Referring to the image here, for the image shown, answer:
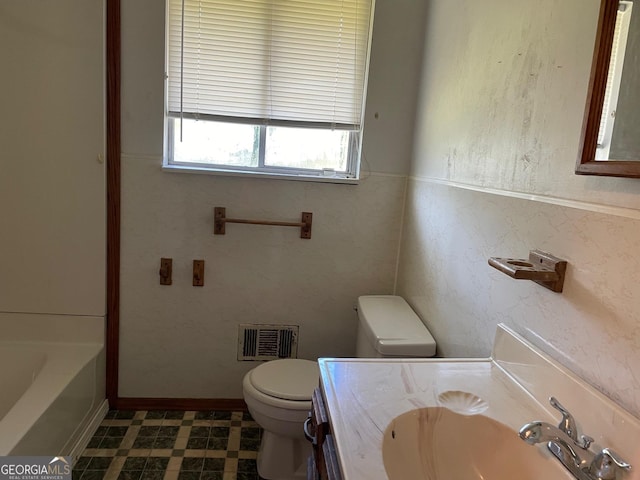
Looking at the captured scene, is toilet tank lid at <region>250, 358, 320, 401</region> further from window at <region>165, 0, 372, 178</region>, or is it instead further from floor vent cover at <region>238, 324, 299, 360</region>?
window at <region>165, 0, 372, 178</region>

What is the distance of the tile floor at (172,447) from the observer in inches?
72.7

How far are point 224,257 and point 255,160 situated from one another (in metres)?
0.49

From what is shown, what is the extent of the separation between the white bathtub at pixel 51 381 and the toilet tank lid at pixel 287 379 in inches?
29.3

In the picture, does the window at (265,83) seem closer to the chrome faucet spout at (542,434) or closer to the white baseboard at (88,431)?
the white baseboard at (88,431)

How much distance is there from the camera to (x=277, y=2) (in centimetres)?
202

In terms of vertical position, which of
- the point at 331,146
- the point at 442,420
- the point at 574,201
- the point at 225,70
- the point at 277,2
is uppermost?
the point at 277,2

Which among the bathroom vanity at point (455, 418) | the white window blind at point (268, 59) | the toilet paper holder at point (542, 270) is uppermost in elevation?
the white window blind at point (268, 59)

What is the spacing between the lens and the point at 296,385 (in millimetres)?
1817

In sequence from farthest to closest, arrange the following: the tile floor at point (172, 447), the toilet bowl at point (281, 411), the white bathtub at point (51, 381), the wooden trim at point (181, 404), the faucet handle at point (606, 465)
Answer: the wooden trim at point (181, 404)
the tile floor at point (172, 447)
the toilet bowl at point (281, 411)
the white bathtub at point (51, 381)
the faucet handle at point (606, 465)

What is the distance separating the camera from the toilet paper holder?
3.34 ft

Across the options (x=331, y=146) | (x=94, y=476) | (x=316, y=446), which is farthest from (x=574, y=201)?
(x=94, y=476)

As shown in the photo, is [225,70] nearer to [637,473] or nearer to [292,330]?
[292,330]

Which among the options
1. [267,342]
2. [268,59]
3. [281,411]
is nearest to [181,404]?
[267,342]

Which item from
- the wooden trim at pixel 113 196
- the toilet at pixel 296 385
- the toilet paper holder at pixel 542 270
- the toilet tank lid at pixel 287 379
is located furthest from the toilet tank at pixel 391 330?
the wooden trim at pixel 113 196
